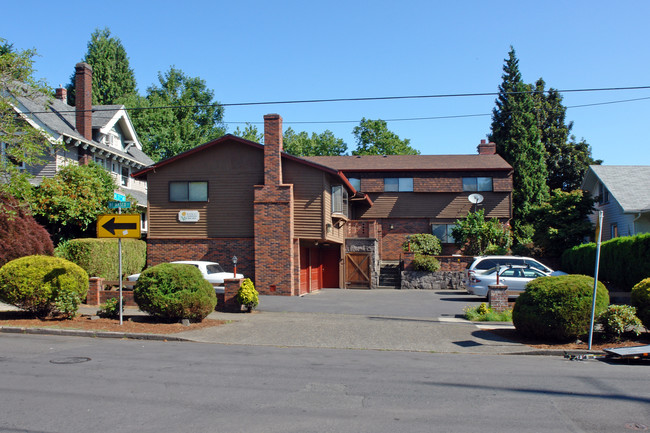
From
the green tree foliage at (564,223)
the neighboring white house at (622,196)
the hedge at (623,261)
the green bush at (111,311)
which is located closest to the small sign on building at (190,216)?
the green bush at (111,311)

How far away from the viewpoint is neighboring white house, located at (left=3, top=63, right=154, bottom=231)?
1126 inches

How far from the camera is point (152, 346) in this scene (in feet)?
40.1

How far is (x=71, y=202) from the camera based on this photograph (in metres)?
25.6

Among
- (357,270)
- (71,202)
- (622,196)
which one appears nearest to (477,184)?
(622,196)

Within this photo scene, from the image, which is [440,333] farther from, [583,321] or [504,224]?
[504,224]

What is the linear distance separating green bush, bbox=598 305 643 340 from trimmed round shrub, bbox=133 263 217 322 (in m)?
9.84

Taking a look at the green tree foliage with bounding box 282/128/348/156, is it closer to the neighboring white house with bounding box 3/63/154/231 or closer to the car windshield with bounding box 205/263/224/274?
the neighboring white house with bounding box 3/63/154/231

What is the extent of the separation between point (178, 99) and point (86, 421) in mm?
54685

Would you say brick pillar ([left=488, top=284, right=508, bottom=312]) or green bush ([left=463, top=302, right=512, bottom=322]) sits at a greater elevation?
brick pillar ([left=488, top=284, right=508, bottom=312])

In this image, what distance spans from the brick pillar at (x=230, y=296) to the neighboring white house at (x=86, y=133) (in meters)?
12.1

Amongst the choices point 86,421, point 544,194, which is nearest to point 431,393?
point 86,421

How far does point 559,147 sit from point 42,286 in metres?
50.0

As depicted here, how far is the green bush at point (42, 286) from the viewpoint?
14.2m

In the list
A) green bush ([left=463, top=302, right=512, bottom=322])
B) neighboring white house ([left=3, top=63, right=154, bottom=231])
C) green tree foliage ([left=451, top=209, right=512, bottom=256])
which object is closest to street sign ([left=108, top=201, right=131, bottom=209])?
green bush ([left=463, top=302, right=512, bottom=322])
